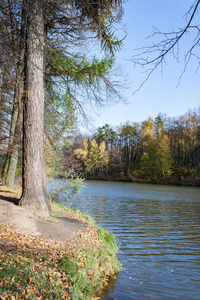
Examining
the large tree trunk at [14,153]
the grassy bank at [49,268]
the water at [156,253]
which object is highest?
the large tree trunk at [14,153]

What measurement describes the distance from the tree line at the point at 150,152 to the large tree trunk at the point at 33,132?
30.6 meters

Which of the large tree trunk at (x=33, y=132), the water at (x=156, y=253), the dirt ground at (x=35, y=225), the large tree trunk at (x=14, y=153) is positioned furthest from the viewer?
the large tree trunk at (x=14, y=153)

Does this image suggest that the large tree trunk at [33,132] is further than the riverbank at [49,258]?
Yes

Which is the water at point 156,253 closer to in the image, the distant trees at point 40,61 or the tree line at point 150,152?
the distant trees at point 40,61

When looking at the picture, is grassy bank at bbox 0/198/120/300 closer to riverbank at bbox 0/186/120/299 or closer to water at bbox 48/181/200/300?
riverbank at bbox 0/186/120/299

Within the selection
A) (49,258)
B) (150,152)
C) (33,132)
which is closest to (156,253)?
(49,258)

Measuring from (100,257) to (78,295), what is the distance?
5.07ft

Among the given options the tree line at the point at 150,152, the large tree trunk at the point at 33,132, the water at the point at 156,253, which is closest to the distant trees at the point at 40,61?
the large tree trunk at the point at 33,132

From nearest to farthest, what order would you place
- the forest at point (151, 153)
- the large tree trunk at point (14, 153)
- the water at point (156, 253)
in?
the water at point (156, 253) → the large tree trunk at point (14, 153) → the forest at point (151, 153)

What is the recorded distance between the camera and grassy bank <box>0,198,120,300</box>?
142 inches

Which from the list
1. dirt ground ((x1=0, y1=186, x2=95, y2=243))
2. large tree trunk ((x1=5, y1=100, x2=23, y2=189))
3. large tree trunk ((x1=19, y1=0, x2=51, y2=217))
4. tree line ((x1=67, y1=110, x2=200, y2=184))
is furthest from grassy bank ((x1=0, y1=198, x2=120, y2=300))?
tree line ((x1=67, y1=110, x2=200, y2=184))

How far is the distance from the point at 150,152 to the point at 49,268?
4603 cm

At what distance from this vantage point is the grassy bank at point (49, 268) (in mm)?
3597

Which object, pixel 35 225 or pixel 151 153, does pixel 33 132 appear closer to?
pixel 35 225
